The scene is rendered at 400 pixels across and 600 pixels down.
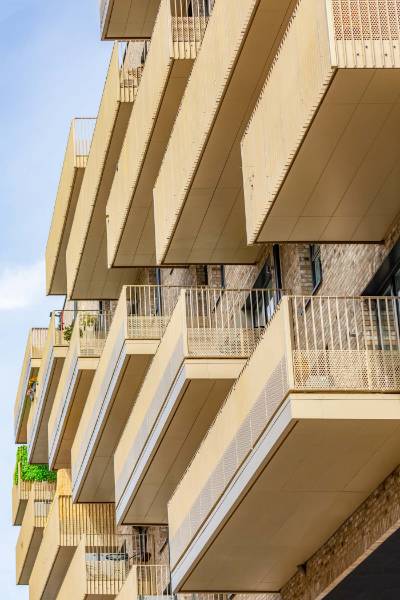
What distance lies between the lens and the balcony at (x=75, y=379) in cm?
3500

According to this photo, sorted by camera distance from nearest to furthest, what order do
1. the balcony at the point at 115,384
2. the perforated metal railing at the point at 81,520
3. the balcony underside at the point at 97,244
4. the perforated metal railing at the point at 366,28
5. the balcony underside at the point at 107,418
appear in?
the perforated metal railing at the point at 366,28, the balcony at the point at 115,384, the balcony underside at the point at 107,418, the balcony underside at the point at 97,244, the perforated metal railing at the point at 81,520

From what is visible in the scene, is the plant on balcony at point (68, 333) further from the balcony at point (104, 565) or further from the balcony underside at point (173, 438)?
the balcony underside at point (173, 438)

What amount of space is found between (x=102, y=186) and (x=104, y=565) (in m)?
8.55

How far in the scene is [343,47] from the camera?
48.7ft

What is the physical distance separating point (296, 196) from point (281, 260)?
552 centimetres

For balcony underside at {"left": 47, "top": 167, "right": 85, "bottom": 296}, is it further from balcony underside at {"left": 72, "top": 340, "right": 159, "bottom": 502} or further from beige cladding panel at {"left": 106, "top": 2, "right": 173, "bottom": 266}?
beige cladding panel at {"left": 106, "top": 2, "right": 173, "bottom": 266}

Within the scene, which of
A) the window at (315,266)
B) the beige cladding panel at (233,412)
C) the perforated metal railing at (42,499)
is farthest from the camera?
the perforated metal railing at (42,499)

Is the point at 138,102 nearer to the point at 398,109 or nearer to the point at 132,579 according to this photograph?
the point at 132,579

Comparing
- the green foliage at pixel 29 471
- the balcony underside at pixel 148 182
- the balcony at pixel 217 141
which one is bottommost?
the balcony at pixel 217 141

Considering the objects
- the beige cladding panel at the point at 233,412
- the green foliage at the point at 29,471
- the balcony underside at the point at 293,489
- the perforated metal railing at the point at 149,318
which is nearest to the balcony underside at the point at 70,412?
the perforated metal railing at the point at 149,318

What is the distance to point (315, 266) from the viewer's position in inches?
861

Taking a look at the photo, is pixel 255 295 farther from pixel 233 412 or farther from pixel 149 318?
pixel 233 412

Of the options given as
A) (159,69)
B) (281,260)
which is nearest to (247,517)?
(281,260)

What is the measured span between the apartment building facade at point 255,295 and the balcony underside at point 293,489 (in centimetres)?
3
